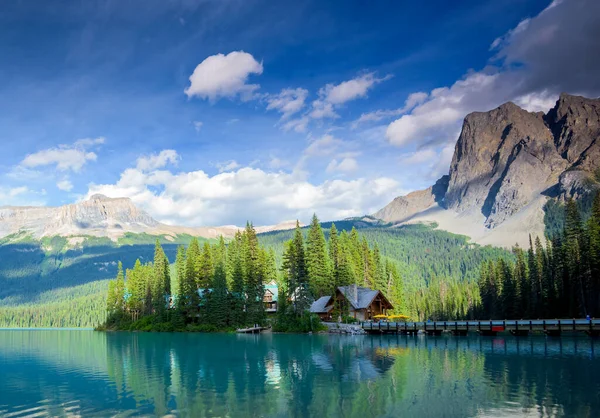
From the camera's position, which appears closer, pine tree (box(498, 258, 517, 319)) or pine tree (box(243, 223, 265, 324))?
pine tree (box(243, 223, 265, 324))

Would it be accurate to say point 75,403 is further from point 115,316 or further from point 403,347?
point 115,316

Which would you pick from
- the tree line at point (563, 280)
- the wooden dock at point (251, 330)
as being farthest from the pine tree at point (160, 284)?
the tree line at point (563, 280)

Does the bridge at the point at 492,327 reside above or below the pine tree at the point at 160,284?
below

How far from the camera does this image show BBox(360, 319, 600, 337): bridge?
215ft

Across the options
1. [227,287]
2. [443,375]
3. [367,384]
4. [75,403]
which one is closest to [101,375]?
[75,403]

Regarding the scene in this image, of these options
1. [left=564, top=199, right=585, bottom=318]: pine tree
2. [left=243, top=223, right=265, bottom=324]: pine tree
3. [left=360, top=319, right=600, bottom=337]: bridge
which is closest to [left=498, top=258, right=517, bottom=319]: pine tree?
[left=564, top=199, right=585, bottom=318]: pine tree

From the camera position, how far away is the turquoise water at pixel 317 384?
2470 centimetres

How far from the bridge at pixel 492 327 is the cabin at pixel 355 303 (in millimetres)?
5448

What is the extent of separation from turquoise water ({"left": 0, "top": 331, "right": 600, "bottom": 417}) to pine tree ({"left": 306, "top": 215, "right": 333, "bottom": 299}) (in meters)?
42.7

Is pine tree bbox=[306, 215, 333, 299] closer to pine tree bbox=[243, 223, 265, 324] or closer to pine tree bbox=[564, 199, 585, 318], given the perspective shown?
pine tree bbox=[243, 223, 265, 324]

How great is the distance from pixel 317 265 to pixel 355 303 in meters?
11.3

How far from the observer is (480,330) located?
76938 mm

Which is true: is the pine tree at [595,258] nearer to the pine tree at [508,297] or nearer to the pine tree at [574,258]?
the pine tree at [574,258]

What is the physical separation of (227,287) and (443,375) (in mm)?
71746
